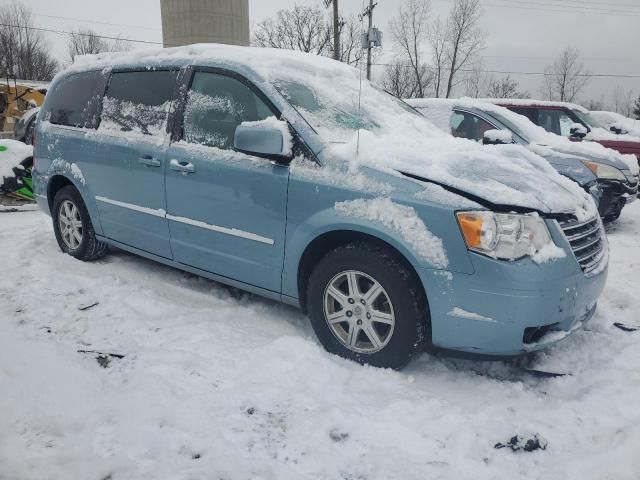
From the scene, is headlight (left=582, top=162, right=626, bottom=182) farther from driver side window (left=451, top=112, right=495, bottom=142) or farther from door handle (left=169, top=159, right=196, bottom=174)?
door handle (left=169, top=159, right=196, bottom=174)

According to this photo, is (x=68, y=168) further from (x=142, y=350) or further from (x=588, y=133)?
(x=588, y=133)

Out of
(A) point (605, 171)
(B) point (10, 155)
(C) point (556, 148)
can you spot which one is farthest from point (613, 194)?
(B) point (10, 155)

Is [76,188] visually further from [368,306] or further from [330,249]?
[368,306]

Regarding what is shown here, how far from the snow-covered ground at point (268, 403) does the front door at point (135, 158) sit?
25.0 inches

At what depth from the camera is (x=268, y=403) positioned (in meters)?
2.46

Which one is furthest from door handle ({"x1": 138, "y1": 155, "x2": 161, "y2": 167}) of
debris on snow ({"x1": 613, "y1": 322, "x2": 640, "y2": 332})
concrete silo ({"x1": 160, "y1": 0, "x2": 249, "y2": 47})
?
concrete silo ({"x1": 160, "y1": 0, "x2": 249, "y2": 47})

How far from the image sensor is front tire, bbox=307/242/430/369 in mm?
2605

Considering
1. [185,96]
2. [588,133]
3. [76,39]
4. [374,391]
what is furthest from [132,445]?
[76,39]

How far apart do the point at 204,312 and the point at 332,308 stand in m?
1.07

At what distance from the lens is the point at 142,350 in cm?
295

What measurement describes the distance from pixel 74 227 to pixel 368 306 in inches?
124

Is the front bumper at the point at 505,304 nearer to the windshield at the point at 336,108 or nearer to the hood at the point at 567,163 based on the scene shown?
the windshield at the point at 336,108

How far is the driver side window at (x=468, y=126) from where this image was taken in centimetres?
645

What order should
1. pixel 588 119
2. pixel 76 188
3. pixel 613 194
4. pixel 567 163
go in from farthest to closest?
1. pixel 588 119
2. pixel 613 194
3. pixel 567 163
4. pixel 76 188
